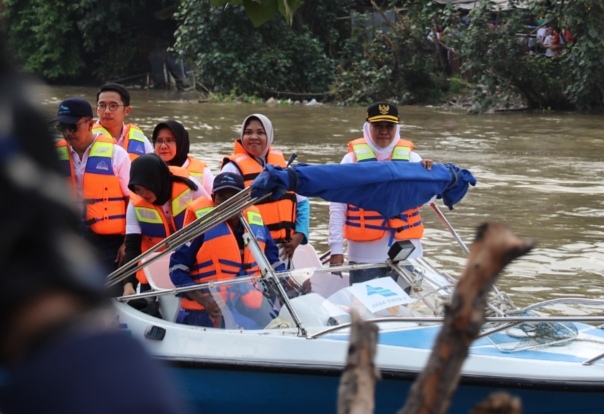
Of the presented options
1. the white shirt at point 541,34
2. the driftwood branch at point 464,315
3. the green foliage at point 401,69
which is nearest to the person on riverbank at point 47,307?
the driftwood branch at point 464,315

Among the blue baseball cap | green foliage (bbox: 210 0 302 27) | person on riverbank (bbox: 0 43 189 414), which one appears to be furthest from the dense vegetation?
person on riverbank (bbox: 0 43 189 414)

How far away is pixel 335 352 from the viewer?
16.4 ft

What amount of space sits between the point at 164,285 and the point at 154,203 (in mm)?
458

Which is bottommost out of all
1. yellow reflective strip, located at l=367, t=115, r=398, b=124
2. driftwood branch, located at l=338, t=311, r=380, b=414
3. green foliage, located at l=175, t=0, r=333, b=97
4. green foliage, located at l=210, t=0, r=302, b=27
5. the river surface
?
the river surface

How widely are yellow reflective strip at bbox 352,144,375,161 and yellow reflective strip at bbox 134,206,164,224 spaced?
135 centimetres

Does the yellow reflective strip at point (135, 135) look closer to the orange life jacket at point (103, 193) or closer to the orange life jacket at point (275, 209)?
the orange life jacket at point (103, 193)

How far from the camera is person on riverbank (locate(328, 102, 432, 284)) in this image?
6.15m

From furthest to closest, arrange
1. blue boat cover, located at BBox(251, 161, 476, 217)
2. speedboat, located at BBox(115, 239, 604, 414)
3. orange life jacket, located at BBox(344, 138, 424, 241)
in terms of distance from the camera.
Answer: orange life jacket, located at BBox(344, 138, 424, 241) < blue boat cover, located at BBox(251, 161, 476, 217) < speedboat, located at BBox(115, 239, 604, 414)

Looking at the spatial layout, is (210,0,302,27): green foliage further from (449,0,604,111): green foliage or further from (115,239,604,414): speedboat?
(449,0,604,111): green foliage

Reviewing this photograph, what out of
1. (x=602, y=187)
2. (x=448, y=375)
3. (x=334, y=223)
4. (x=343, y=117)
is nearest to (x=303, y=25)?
(x=343, y=117)

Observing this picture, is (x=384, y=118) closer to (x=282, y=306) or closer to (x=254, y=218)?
(x=254, y=218)

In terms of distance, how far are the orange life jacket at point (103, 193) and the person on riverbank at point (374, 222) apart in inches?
49.6

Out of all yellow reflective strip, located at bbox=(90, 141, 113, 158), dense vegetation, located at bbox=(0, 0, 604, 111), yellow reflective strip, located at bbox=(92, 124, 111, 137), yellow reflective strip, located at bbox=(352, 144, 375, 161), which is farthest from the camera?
dense vegetation, located at bbox=(0, 0, 604, 111)

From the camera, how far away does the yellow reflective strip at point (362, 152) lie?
255 inches
